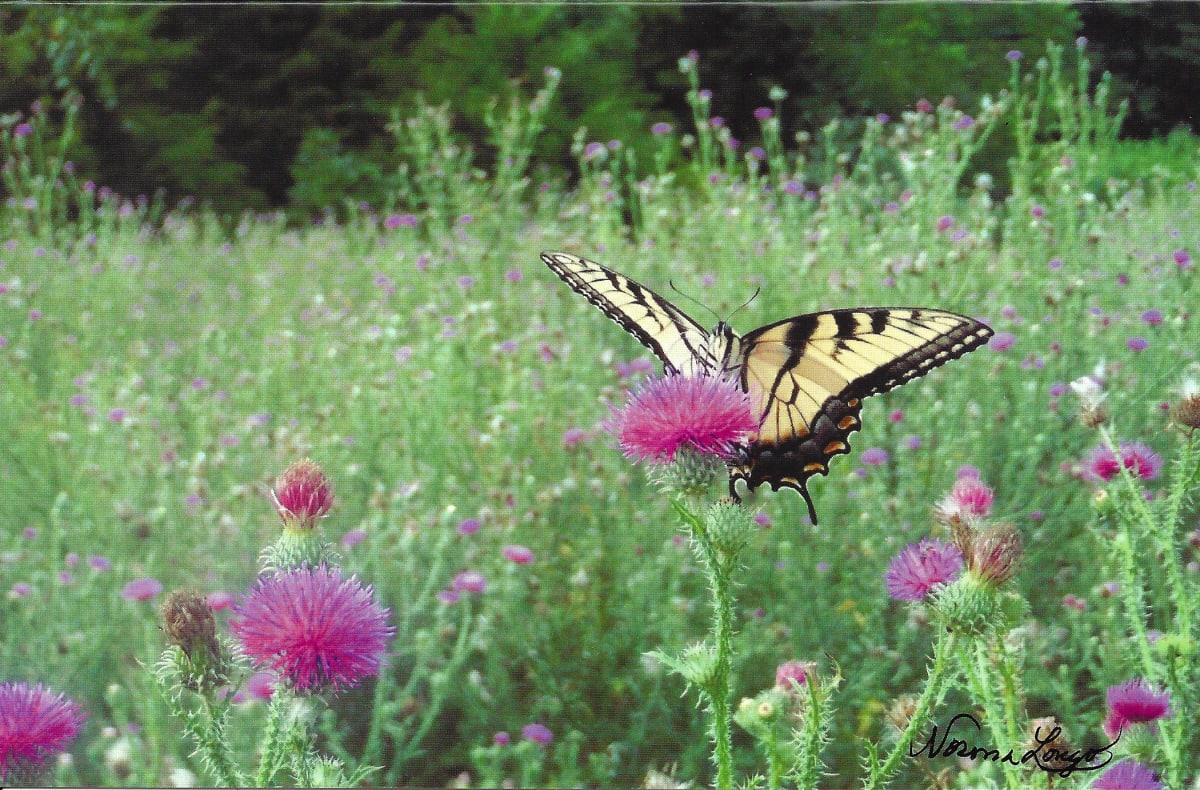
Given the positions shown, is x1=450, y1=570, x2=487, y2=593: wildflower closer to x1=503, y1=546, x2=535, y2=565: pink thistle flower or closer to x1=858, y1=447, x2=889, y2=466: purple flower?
x1=503, y1=546, x2=535, y2=565: pink thistle flower

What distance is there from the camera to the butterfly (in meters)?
1.47

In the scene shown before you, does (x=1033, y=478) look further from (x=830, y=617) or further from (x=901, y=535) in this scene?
(x=830, y=617)

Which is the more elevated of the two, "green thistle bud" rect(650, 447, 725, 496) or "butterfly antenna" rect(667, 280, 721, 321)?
"green thistle bud" rect(650, 447, 725, 496)

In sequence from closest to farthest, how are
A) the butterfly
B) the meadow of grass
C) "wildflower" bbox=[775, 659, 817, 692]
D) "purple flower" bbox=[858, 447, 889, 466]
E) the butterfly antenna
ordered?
"wildflower" bbox=[775, 659, 817, 692] → the butterfly → the meadow of grass → "purple flower" bbox=[858, 447, 889, 466] → the butterfly antenna

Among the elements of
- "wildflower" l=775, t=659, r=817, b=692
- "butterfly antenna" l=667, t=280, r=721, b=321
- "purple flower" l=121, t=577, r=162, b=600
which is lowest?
"purple flower" l=121, t=577, r=162, b=600

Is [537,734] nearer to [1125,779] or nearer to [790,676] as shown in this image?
[790,676]

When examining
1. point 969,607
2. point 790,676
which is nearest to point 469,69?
point 790,676

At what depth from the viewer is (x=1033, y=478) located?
213 cm

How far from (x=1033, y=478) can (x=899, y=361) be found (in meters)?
0.84

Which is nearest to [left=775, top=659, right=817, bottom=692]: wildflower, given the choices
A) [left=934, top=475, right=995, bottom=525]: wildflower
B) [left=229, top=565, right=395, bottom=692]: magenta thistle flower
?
[left=934, top=475, right=995, bottom=525]: wildflower

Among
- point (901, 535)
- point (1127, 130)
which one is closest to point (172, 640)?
point (901, 535)

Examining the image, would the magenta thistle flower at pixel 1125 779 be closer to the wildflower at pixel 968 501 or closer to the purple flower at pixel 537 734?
the wildflower at pixel 968 501

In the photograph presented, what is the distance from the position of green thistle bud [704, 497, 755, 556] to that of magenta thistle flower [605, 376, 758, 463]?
0.29 ft

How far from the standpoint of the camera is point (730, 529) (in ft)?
3.33
